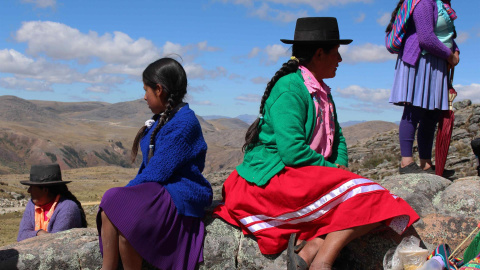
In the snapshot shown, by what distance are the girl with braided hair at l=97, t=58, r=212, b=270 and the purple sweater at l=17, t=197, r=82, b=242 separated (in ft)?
4.02

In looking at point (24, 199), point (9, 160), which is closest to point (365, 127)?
point (24, 199)

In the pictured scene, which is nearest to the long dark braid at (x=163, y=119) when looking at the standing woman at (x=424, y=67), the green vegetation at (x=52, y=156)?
the standing woman at (x=424, y=67)

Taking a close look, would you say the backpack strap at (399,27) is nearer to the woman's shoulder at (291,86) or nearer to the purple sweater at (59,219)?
the woman's shoulder at (291,86)

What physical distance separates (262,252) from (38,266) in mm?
1598

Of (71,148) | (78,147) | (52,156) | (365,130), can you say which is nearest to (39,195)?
(365,130)

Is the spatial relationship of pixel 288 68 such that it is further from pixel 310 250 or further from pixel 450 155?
pixel 450 155

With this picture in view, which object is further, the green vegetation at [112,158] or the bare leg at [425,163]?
the green vegetation at [112,158]

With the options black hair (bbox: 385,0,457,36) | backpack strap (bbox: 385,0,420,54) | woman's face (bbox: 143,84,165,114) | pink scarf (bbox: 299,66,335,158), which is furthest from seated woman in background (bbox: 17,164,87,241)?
black hair (bbox: 385,0,457,36)

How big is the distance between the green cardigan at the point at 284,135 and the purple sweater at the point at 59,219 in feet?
6.22

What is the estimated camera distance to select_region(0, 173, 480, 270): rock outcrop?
3.42 m

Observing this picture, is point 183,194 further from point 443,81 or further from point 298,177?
point 443,81

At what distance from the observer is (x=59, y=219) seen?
447 centimetres

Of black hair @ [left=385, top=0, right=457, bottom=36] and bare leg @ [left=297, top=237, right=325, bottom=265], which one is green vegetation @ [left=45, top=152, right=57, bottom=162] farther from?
bare leg @ [left=297, top=237, right=325, bottom=265]

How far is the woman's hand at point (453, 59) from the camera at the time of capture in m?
5.02
